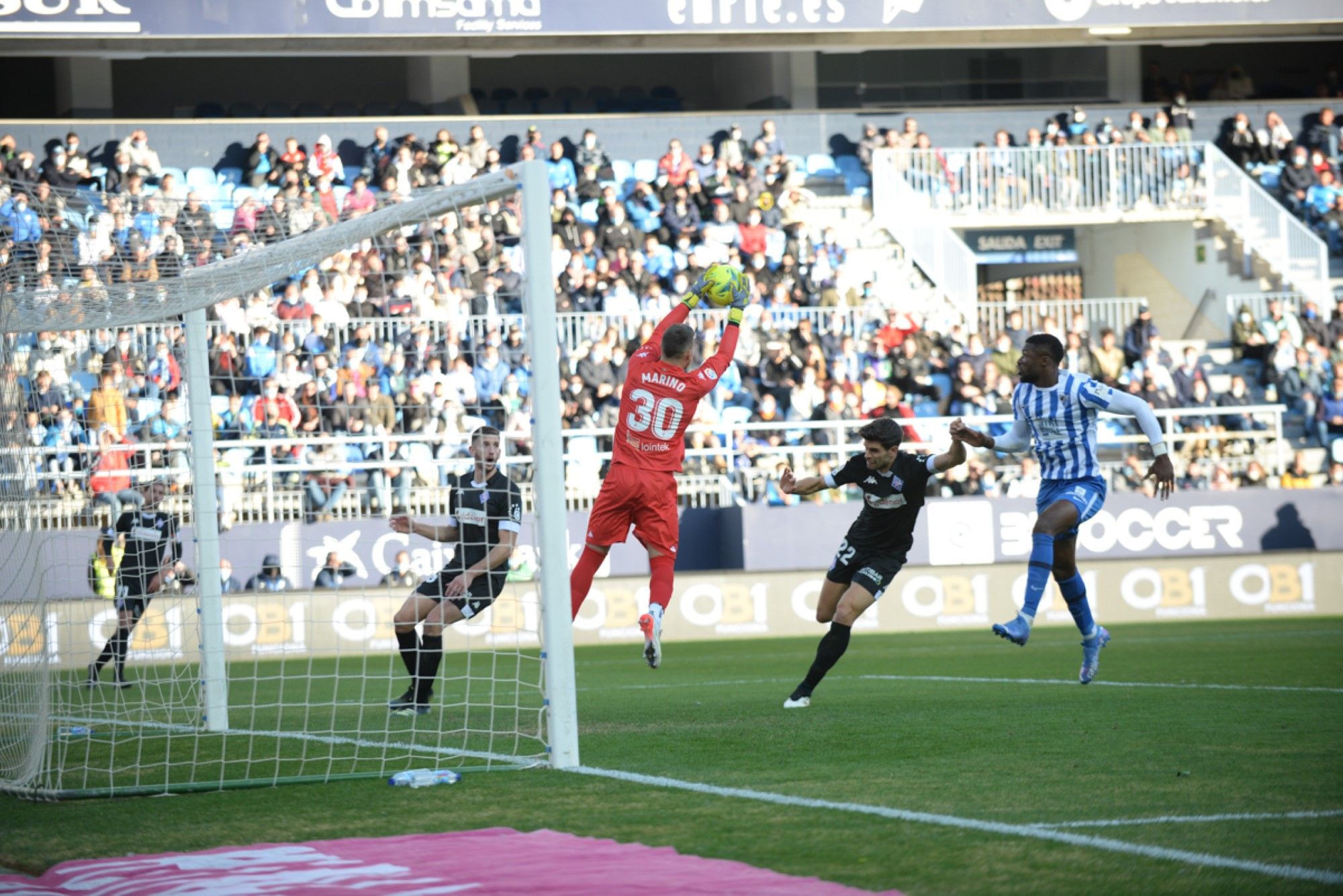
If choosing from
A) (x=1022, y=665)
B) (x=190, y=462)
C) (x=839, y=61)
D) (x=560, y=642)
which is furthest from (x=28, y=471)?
(x=839, y=61)

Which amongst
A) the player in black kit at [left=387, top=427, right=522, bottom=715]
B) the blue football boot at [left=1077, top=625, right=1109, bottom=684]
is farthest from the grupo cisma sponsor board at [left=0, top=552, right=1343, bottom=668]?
the blue football boot at [left=1077, top=625, right=1109, bottom=684]

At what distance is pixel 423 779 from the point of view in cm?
729

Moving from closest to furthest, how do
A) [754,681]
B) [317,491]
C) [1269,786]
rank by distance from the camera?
1. [1269,786]
2. [754,681]
3. [317,491]

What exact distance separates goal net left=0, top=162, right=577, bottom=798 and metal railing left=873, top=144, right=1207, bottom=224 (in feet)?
32.3

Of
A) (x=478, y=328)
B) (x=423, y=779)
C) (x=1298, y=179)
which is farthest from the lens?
(x=1298, y=179)

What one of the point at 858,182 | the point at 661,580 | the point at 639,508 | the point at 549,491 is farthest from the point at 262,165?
the point at 549,491

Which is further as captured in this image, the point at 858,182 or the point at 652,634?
the point at 858,182

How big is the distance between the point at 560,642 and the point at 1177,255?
24941 millimetres

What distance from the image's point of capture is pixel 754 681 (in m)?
13.2

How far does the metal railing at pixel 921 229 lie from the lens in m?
27.3

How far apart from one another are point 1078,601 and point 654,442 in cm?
290

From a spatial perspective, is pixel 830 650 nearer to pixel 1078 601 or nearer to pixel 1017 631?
pixel 1017 631

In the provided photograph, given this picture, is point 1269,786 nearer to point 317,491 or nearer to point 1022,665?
point 1022,665

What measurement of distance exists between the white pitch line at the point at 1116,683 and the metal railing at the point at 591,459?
3.80 metres
